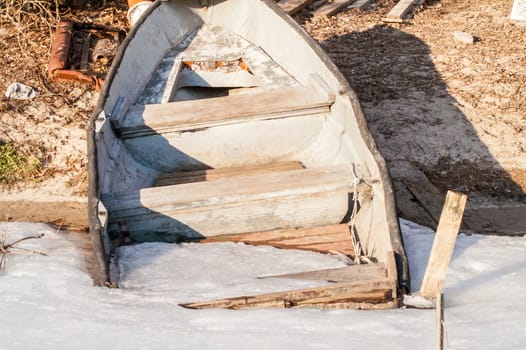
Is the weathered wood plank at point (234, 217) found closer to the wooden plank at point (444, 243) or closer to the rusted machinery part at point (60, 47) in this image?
the wooden plank at point (444, 243)

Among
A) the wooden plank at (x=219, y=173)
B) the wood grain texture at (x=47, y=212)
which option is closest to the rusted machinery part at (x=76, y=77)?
the wood grain texture at (x=47, y=212)

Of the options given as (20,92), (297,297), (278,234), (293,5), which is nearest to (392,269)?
(297,297)

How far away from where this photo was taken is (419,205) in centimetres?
543

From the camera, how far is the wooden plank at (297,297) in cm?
331

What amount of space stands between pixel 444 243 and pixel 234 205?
136cm

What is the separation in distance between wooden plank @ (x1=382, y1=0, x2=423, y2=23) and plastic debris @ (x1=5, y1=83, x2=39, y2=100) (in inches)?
203

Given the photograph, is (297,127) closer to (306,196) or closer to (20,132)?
(306,196)

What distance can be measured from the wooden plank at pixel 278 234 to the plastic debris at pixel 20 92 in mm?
3953

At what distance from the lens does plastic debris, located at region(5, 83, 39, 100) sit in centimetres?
719

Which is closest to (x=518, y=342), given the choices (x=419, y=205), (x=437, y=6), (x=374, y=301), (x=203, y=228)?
(x=374, y=301)

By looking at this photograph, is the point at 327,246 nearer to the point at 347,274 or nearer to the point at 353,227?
the point at 353,227

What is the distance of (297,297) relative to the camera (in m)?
3.31

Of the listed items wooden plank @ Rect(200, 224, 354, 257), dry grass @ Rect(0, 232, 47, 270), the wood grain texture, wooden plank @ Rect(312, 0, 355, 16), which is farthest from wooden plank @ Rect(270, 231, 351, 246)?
wooden plank @ Rect(312, 0, 355, 16)

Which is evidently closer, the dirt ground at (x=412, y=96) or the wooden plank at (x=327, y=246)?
the wooden plank at (x=327, y=246)
